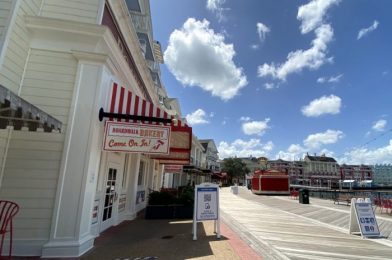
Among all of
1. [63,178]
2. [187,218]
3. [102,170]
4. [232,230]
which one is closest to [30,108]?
[63,178]

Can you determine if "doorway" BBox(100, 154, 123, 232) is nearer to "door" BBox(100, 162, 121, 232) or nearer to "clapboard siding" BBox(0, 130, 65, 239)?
"door" BBox(100, 162, 121, 232)

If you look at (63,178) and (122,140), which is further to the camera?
(122,140)

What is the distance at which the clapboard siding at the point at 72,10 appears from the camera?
5824 mm

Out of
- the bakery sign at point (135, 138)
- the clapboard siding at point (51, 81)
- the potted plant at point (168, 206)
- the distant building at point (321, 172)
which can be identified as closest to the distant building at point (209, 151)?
the potted plant at point (168, 206)

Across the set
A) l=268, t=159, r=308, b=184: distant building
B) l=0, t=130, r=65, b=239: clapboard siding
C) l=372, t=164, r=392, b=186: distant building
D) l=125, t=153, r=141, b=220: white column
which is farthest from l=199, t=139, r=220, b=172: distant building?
l=372, t=164, r=392, b=186: distant building

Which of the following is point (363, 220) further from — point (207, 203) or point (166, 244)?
point (166, 244)

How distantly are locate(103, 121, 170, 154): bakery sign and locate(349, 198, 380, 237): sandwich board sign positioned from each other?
705 cm

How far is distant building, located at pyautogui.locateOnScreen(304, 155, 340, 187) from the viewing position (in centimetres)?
10538

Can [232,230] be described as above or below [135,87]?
below

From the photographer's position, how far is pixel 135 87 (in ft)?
29.5

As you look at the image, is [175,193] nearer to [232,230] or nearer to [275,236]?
[232,230]

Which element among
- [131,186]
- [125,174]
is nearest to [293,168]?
[131,186]

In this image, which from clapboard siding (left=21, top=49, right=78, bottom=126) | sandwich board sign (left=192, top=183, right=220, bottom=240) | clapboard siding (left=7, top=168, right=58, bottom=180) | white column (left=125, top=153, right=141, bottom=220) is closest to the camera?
clapboard siding (left=7, top=168, right=58, bottom=180)

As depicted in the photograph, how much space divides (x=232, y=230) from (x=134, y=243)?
338 centimetres
